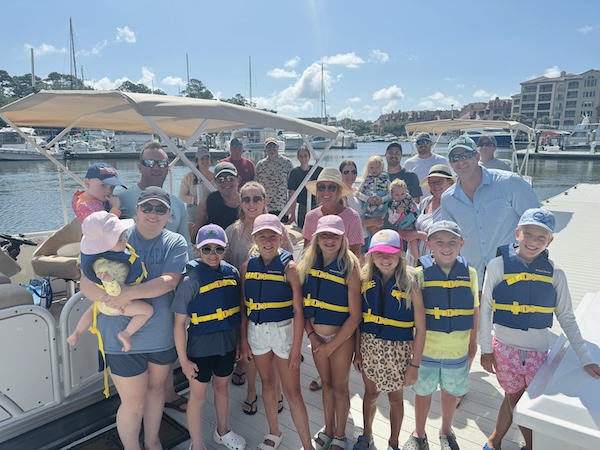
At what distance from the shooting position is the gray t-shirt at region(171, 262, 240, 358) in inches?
91.9

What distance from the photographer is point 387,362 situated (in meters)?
2.39

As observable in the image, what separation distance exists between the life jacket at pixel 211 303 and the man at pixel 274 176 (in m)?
3.41

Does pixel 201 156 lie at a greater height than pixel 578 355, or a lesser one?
greater

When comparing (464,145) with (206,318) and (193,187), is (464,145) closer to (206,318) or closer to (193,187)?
(206,318)

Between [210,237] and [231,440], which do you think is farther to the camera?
[231,440]

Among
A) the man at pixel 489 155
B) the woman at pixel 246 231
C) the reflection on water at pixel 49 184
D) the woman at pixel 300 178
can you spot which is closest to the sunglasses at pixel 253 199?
the woman at pixel 246 231

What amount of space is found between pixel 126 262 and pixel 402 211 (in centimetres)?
280

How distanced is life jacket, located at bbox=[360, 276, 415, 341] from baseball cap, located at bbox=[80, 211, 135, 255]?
1.44 m

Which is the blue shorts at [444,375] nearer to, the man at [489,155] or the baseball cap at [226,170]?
the baseball cap at [226,170]

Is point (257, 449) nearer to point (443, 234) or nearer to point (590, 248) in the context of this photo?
point (443, 234)

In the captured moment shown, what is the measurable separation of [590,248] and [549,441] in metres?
7.62

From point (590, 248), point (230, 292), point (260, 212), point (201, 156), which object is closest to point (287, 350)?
point (230, 292)

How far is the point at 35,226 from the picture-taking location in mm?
15039

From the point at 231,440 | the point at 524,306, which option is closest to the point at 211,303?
the point at 231,440
